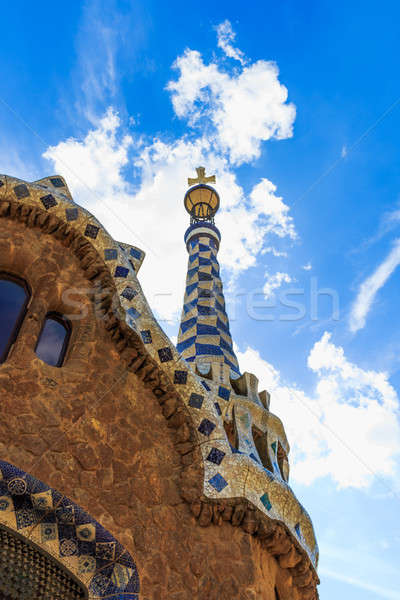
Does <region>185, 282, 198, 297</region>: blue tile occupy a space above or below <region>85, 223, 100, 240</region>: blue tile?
above

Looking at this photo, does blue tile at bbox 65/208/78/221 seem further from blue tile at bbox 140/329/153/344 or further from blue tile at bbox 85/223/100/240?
blue tile at bbox 140/329/153/344

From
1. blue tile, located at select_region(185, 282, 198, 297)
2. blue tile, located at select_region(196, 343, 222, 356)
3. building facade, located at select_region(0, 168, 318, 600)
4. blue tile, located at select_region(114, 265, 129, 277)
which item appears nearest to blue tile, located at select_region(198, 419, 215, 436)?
building facade, located at select_region(0, 168, 318, 600)

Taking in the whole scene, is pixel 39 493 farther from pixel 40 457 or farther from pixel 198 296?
pixel 198 296

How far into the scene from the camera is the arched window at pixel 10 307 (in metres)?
3.73

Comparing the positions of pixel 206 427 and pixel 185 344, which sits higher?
pixel 185 344

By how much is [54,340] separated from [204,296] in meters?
4.43

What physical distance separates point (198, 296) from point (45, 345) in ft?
14.7

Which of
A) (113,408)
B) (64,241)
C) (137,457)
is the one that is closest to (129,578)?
(137,457)

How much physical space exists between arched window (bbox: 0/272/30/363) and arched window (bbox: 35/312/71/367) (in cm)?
20

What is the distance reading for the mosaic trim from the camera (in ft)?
9.27

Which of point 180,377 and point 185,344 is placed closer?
point 180,377

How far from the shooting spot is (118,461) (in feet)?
11.3

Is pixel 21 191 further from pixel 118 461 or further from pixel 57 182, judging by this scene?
pixel 118 461

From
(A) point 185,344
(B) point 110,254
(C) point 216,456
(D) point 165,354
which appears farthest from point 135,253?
(A) point 185,344
